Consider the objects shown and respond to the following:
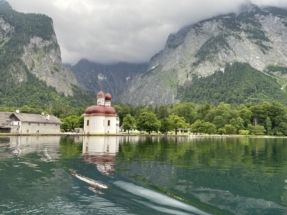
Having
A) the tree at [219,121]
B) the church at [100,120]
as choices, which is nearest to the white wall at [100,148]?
the church at [100,120]

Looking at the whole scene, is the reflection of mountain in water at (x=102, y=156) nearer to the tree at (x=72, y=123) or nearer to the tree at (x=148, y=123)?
the tree at (x=148, y=123)

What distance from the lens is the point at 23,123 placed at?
10375cm

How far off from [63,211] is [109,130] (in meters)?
98.1

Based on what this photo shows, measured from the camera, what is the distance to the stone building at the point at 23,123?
10244cm

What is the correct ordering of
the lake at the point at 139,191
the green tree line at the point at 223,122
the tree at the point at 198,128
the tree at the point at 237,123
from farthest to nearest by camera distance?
1. the tree at the point at 237,123
2. the tree at the point at 198,128
3. the green tree line at the point at 223,122
4. the lake at the point at 139,191

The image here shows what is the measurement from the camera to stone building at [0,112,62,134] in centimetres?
10244

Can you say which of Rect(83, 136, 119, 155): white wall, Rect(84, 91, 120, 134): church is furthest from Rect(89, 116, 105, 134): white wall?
Rect(83, 136, 119, 155): white wall

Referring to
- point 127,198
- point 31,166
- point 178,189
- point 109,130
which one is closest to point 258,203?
point 178,189

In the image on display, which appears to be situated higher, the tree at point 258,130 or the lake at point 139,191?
the tree at point 258,130

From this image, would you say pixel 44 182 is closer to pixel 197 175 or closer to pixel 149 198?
pixel 149 198

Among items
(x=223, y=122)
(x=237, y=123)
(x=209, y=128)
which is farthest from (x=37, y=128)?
(x=237, y=123)

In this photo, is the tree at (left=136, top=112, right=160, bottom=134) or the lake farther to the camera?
the tree at (left=136, top=112, right=160, bottom=134)

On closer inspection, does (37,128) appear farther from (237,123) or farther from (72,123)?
(237,123)

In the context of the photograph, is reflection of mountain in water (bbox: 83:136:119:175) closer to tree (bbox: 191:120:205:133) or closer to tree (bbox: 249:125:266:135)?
tree (bbox: 191:120:205:133)
